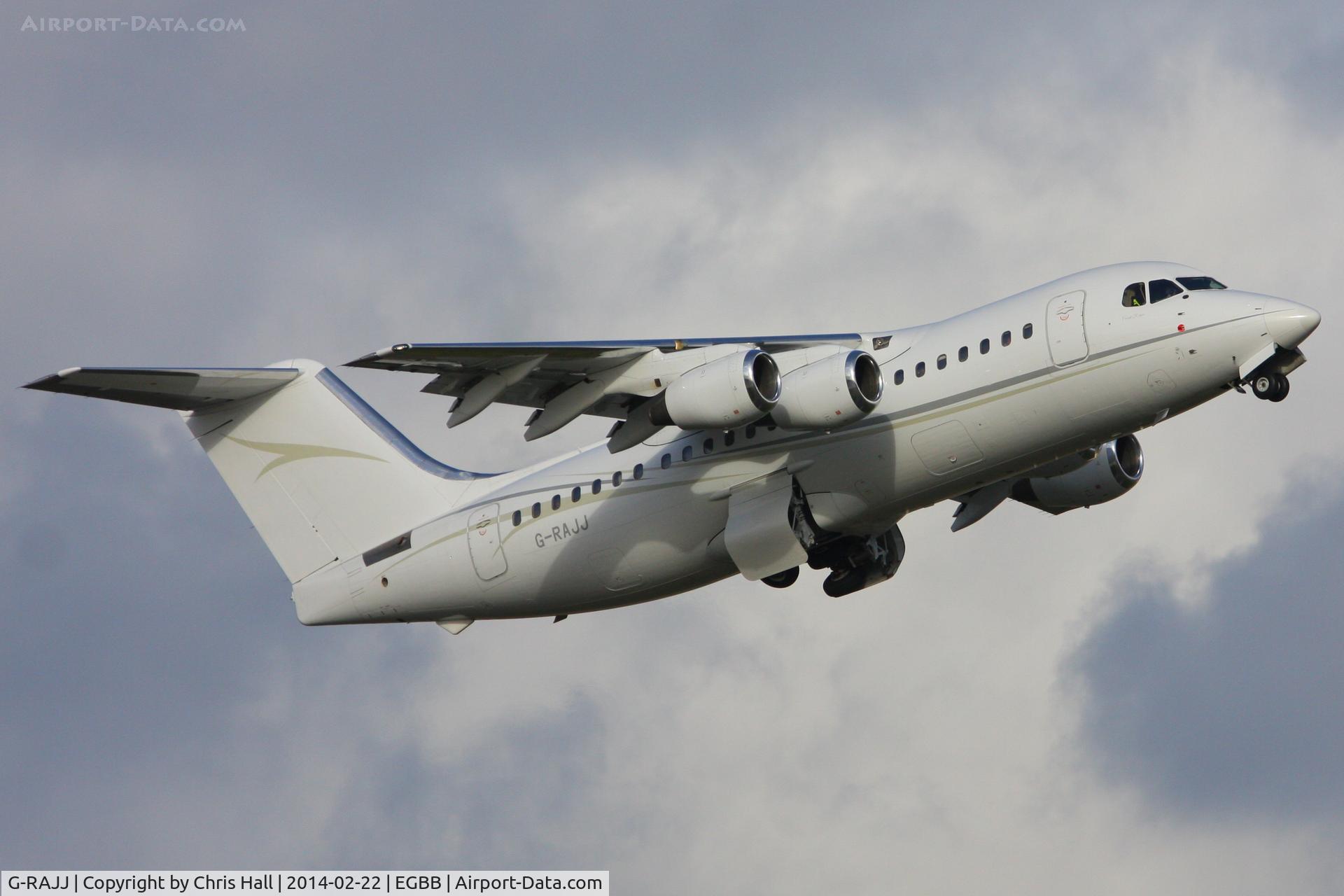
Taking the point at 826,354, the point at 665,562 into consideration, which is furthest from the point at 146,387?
the point at 826,354

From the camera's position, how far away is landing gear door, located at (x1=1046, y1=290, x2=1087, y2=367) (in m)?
16.2

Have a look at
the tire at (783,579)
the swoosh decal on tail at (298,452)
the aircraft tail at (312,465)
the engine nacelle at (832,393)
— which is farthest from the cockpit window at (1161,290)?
the swoosh decal on tail at (298,452)

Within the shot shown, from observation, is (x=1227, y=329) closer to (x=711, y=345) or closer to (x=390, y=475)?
(x=711, y=345)

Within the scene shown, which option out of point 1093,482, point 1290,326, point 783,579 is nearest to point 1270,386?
point 1290,326

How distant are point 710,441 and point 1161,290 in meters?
5.06

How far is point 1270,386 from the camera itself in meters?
15.6

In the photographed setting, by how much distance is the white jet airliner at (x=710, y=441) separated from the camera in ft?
53.2

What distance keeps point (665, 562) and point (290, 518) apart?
5446 mm

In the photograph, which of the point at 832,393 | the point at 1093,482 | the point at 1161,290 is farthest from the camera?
the point at 1093,482

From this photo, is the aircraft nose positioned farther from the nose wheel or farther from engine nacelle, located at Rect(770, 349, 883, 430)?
engine nacelle, located at Rect(770, 349, 883, 430)

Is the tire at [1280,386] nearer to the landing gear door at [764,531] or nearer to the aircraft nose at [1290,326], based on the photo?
the aircraft nose at [1290,326]

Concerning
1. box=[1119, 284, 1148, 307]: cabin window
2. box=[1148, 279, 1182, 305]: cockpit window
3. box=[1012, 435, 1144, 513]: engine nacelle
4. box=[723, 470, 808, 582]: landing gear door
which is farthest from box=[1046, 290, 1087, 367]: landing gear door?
box=[1012, 435, 1144, 513]: engine nacelle

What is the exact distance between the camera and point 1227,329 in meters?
15.6

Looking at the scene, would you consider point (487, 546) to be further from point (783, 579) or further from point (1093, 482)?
point (1093, 482)
